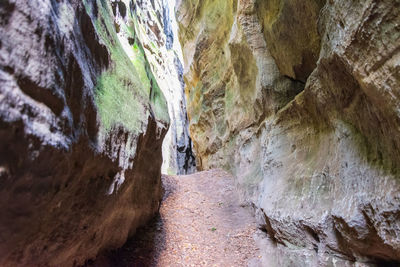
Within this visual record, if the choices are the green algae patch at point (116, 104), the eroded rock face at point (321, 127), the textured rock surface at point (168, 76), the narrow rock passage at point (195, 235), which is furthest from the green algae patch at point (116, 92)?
the textured rock surface at point (168, 76)

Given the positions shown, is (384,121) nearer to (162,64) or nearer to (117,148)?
(117,148)

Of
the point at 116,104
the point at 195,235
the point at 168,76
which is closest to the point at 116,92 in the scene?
the point at 116,104

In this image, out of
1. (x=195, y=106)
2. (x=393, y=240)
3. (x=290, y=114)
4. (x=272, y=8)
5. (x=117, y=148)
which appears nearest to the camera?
(x=393, y=240)

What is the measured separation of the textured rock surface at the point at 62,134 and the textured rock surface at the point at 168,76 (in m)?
19.1

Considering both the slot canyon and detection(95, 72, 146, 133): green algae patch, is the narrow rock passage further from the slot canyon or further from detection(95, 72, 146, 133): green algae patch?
detection(95, 72, 146, 133): green algae patch

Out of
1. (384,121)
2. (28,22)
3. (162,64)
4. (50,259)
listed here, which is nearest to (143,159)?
(50,259)

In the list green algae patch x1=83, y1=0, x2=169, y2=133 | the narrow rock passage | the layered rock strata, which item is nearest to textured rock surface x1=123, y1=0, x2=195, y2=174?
the layered rock strata

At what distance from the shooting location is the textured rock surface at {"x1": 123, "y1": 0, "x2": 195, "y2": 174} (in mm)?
25000

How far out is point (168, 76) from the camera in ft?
102

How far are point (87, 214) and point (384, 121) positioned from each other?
4.23 metres

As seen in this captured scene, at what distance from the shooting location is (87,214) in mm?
3471

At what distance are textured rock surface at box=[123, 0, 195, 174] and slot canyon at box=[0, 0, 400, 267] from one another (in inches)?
670

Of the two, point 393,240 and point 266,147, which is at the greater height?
point 266,147

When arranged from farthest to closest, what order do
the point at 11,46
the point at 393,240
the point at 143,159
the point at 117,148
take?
the point at 143,159, the point at 117,148, the point at 393,240, the point at 11,46
